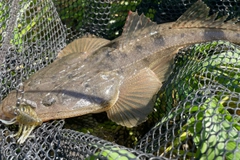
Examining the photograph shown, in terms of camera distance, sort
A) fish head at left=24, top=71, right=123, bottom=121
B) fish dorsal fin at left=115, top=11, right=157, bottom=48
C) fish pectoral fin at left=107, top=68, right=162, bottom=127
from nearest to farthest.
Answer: fish head at left=24, top=71, right=123, bottom=121, fish pectoral fin at left=107, top=68, right=162, bottom=127, fish dorsal fin at left=115, top=11, right=157, bottom=48

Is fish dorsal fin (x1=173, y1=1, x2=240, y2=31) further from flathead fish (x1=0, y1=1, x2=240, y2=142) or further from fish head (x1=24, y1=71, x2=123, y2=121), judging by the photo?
fish head (x1=24, y1=71, x2=123, y2=121)

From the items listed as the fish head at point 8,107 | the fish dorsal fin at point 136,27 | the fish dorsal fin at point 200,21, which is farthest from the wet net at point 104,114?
the fish dorsal fin at point 136,27

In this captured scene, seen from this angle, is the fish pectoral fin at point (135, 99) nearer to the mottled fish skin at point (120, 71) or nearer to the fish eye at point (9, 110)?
the mottled fish skin at point (120, 71)

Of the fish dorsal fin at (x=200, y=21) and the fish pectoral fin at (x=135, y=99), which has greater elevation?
the fish dorsal fin at (x=200, y=21)

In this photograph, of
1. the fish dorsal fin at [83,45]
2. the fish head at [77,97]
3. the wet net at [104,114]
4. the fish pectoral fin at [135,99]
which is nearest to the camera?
the wet net at [104,114]

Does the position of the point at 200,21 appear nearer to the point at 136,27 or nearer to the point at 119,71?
the point at 136,27

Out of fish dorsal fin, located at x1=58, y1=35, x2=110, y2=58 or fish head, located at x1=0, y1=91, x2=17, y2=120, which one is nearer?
fish head, located at x1=0, y1=91, x2=17, y2=120

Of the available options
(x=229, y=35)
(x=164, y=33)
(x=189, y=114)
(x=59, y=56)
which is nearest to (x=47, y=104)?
(x=59, y=56)

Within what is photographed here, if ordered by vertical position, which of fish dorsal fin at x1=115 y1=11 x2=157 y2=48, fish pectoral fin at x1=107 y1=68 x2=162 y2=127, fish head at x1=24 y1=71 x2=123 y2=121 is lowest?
fish pectoral fin at x1=107 y1=68 x2=162 y2=127

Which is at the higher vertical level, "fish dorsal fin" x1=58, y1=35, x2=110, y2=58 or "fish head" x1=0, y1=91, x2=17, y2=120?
"fish head" x1=0, y1=91, x2=17, y2=120

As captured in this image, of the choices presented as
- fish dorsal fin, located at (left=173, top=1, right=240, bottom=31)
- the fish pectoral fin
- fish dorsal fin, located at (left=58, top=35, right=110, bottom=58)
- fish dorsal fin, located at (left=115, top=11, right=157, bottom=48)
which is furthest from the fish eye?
fish dorsal fin, located at (left=173, top=1, right=240, bottom=31)
